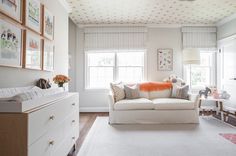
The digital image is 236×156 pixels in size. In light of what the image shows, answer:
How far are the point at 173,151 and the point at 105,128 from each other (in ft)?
5.04

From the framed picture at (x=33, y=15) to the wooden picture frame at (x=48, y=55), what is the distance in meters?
0.29

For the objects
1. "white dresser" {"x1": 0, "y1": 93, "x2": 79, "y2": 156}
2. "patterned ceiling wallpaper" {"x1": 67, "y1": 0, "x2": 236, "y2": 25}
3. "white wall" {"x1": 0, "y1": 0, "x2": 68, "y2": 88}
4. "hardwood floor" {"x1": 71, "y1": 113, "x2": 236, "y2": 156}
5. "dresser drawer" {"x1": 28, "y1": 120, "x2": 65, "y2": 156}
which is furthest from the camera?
"patterned ceiling wallpaper" {"x1": 67, "y1": 0, "x2": 236, "y2": 25}

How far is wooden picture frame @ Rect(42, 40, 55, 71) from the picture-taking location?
2678 millimetres

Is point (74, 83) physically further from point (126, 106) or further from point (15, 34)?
point (15, 34)

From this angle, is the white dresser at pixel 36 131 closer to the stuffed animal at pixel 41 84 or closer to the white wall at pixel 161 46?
the stuffed animal at pixel 41 84

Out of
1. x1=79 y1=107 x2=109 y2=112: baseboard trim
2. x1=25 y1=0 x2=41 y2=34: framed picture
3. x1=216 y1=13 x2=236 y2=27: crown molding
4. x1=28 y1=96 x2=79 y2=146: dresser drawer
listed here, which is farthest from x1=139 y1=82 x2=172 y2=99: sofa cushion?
x1=25 y1=0 x2=41 y2=34: framed picture

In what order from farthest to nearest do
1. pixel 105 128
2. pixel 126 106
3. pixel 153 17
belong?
pixel 153 17
pixel 126 106
pixel 105 128

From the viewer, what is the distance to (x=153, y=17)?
15.8ft

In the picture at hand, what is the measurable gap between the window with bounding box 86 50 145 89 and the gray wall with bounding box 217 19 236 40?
88.2 inches


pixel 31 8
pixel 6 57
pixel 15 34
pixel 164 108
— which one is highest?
pixel 31 8

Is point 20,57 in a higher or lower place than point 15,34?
lower

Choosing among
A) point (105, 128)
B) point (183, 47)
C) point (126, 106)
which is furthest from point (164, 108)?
point (183, 47)

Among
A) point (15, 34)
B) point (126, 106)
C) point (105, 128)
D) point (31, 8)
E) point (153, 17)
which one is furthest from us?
point (153, 17)

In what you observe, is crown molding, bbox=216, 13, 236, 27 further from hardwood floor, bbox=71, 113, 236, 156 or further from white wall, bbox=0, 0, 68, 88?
white wall, bbox=0, 0, 68, 88
